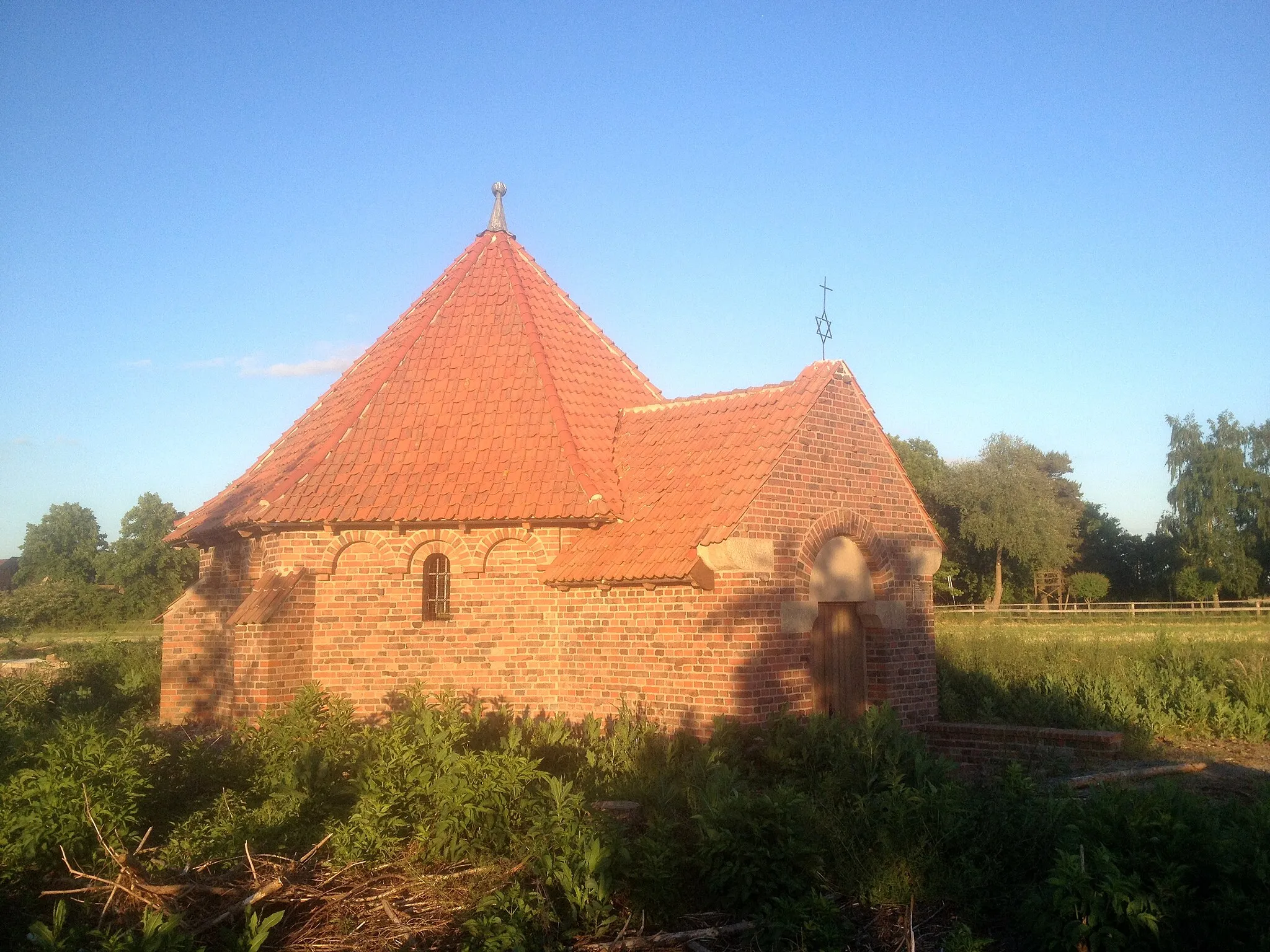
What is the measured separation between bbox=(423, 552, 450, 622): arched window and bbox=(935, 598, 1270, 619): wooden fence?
1440 inches

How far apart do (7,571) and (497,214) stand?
81.6 meters

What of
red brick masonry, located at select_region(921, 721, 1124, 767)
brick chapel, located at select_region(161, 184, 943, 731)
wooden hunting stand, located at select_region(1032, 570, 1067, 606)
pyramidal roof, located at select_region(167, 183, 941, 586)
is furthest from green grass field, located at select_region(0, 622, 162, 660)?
wooden hunting stand, located at select_region(1032, 570, 1067, 606)

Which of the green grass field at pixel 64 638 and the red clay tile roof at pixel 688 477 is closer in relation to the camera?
the red clay tile roof at pixel 688 477

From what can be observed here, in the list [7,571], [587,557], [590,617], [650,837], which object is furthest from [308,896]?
[7,571]

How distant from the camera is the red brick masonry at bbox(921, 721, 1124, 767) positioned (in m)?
11.4

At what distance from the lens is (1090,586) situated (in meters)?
55.5

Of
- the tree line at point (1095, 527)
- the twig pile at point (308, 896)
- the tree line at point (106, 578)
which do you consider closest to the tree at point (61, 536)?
the tree line at point (106, 578)

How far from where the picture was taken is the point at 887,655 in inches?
483

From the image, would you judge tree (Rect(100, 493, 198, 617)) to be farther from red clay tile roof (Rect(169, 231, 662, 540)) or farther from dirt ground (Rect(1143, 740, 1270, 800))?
dirt ground (Rect(1143, 740, 1270, 800))

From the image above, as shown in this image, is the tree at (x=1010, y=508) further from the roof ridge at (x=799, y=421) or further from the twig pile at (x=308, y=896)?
the twig pile at (x=308, y=896)

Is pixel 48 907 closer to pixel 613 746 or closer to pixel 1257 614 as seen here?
pixel 613 746

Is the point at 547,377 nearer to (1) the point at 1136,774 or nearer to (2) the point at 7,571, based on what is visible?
(1) the point at 1136,774

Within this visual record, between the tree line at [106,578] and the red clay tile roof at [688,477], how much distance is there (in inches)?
1019

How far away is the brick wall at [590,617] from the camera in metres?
10.6
